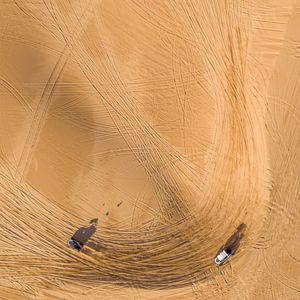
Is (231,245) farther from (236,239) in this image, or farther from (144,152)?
(144,152)

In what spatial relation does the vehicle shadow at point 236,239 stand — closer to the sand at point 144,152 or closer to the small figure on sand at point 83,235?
the sand at point 144,152

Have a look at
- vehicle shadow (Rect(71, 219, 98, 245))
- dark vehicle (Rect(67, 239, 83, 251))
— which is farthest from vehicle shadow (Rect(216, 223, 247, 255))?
dark vehicle (Rect(67, 239, 83, 251))

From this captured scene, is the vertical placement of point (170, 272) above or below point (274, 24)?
below

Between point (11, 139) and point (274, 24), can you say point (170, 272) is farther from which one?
point (274, 24)

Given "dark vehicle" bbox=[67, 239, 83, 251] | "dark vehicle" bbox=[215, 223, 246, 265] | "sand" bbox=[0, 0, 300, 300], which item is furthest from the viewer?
"dark vehicle" bbox=[67, 239, 83, 251]

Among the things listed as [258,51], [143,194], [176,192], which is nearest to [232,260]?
[176,192]

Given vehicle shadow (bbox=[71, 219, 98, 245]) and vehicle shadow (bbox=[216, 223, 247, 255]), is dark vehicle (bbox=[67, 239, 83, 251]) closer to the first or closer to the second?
vehicle shadow (bbox=[71, 219, 98, 245])

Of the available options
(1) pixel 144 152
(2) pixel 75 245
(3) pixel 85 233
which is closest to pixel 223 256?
(1) pixel 144 152
